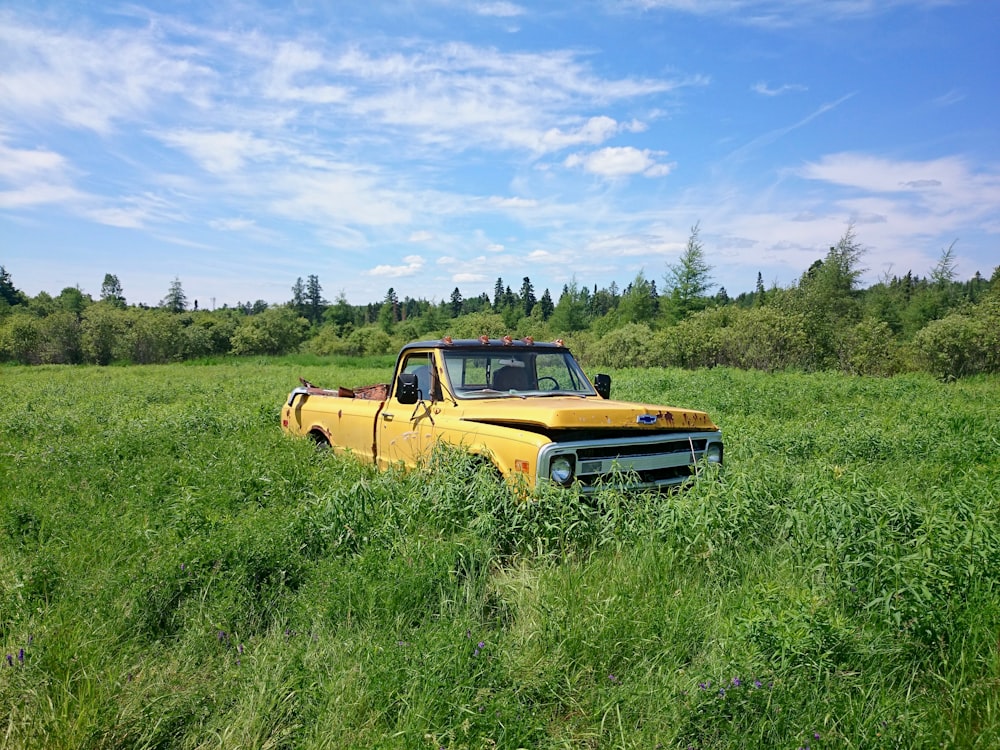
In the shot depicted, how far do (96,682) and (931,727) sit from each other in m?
3.80

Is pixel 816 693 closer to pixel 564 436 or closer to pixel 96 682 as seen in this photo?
pixel 564 436

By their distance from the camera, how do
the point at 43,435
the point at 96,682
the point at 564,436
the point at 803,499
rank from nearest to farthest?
the point at 96,682 < the point at 803,499 < the point at 564,436 < the point at 43,435

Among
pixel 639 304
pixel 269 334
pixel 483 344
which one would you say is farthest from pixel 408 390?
pixel 269 334

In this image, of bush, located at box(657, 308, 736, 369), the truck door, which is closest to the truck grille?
the truck door

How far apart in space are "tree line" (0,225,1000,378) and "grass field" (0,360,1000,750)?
2342 centimetres

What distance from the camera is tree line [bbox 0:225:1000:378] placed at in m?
25.9

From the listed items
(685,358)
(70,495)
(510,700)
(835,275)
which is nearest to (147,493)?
(70,495)

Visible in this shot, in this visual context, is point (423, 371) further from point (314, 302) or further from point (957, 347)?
point (314, 302)

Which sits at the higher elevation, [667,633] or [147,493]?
[147,493]

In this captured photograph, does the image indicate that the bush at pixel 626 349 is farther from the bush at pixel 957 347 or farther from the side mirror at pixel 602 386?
the side mirror at pixel 602 386

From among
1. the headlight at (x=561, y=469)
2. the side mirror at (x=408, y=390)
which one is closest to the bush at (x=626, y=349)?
the side mirror at (x=408, y=390)

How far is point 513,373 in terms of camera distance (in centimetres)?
638

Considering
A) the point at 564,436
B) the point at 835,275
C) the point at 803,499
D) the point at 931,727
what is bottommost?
the point at 931,727

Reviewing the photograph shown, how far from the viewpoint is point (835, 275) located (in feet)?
111
